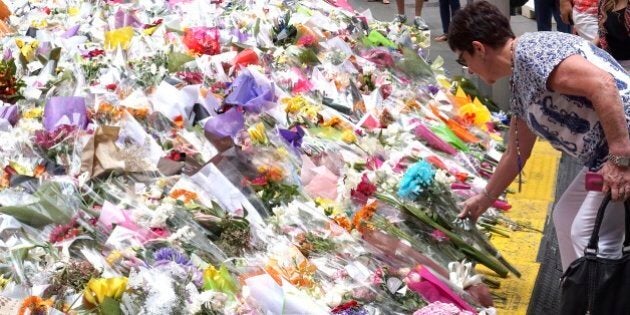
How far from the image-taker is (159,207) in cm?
444

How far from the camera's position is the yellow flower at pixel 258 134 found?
5281mm

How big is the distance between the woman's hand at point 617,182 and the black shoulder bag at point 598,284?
0.53 feet

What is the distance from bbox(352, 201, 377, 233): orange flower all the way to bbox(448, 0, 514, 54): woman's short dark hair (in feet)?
3.56

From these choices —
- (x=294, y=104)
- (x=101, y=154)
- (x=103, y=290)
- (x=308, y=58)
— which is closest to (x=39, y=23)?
(x=308, y=58)

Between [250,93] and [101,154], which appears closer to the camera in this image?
[101,154]

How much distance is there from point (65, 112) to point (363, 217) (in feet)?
5.25

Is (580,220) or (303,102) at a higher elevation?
(580,220)

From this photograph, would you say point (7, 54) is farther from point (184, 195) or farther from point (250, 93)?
point (184, 195)

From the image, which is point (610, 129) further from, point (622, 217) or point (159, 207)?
point (159, 207)

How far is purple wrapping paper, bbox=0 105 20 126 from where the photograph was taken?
217 inches

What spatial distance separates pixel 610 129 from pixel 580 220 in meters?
0.41

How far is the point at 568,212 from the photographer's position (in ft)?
13.1

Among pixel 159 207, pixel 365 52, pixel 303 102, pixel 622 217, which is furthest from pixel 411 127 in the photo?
pixel 622 217

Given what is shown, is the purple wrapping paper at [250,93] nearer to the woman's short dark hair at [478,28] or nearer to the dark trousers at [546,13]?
the woman's short dark hair at [478,28]
